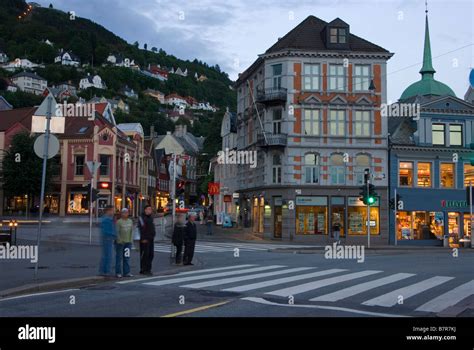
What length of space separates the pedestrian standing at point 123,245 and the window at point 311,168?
2703 centimetres

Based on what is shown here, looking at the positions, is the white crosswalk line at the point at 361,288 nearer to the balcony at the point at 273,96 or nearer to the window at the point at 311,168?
the window at the point at 311,168

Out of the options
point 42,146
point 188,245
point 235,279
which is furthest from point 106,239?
point 188,245

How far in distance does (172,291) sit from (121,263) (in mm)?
4027

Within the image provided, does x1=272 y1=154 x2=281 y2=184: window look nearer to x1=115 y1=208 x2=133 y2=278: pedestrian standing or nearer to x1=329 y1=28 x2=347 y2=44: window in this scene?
x1=329 y1=28 x2=347 y2=44: window

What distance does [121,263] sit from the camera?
1691 cm

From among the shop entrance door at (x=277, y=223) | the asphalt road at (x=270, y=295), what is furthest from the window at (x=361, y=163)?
the asphalt road at (x=270, y=295)

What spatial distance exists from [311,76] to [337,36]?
3.64 m

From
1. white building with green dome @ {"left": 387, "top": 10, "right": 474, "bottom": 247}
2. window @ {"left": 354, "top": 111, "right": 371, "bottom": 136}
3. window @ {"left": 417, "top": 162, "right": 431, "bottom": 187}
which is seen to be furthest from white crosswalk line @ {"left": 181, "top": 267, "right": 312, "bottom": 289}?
window @ {"left": 417, "top": 162, "right": 431, "bottom": 187}

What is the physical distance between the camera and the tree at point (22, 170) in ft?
190

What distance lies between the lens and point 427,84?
170ft

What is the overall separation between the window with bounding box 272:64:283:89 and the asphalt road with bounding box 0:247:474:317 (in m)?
25.5

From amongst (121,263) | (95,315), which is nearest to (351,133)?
(121,263)

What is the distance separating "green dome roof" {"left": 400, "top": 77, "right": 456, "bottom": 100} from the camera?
168 feet
